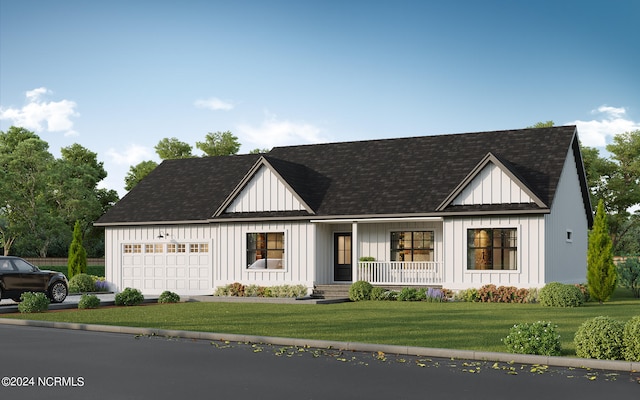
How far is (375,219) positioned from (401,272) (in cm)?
239

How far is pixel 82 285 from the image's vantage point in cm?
3706

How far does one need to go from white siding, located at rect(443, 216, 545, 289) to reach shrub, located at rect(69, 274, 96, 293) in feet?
58.7

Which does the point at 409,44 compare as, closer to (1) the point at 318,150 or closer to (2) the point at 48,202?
(1) the point at 318,150

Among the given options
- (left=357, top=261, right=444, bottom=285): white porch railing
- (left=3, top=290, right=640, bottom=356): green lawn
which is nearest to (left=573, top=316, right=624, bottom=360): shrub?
(left=3, top=290, right=640, bottom=356): green lawn

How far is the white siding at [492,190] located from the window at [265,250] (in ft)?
26.7

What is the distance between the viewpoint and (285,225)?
107 ft

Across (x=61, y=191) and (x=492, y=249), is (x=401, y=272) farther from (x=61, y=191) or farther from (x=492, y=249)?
(x=61, y=191)

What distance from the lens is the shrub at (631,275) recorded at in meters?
31.9

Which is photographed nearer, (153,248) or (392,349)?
(392,349)

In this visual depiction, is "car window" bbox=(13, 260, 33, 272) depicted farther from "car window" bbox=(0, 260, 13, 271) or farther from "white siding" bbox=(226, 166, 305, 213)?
"white siding" bbox=(226, 166, 305, 213)

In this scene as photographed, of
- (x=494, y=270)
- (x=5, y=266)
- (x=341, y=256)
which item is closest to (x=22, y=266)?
(x=5, y=266)

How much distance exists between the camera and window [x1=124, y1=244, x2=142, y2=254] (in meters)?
36.6

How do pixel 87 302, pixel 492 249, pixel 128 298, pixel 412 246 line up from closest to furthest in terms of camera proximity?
pixel 87 302 < pixel 128 298 < pixel 492 249 < pixel 412 246

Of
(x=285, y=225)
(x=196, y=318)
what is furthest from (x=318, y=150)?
(x=196, y=318)
